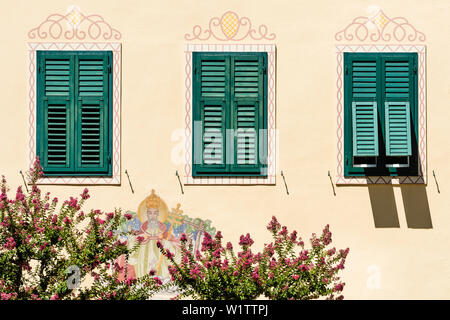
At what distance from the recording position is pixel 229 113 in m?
7.84

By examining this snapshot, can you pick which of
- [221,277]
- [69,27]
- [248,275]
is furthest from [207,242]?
[69,27]

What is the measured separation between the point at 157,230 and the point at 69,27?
2697mm

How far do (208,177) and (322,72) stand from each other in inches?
74.1

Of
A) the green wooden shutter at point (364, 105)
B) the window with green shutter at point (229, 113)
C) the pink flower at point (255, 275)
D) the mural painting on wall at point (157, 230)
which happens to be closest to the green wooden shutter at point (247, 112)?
the window with green shutter at point (229, 113)

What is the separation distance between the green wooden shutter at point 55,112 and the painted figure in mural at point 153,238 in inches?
43.0

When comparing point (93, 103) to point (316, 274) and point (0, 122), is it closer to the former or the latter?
point (0, 122)

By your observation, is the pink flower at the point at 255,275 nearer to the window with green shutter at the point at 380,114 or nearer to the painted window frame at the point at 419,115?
the painted window frame at the point at 419,115

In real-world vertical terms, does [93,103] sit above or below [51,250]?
above

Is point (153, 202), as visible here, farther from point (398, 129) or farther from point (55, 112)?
point (398, 129)

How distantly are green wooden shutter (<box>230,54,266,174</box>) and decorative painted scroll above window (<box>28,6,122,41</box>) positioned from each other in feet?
5.80

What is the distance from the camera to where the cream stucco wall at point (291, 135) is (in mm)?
7688

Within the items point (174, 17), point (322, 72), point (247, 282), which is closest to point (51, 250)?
point (247, 282)

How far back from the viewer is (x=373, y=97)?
25.8 feet

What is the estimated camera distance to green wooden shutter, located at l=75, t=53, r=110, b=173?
306 inches
